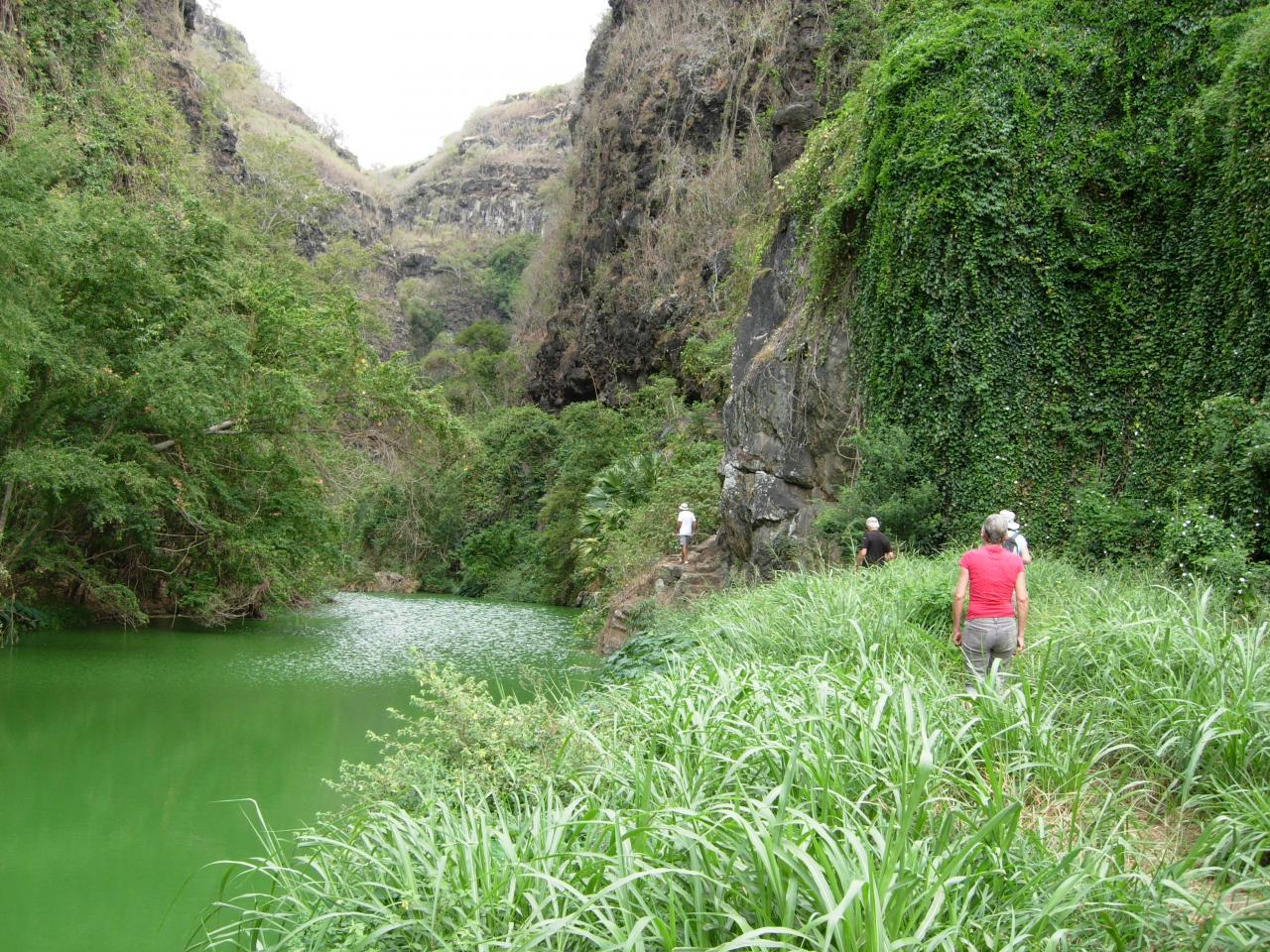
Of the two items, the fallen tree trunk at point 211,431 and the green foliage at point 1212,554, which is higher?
the fallen tree trunk at point 211,431

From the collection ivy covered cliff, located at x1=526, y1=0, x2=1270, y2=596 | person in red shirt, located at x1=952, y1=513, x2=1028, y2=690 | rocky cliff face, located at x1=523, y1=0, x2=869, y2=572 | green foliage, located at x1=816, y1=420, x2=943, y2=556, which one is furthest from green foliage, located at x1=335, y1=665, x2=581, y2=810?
rocky cliff face, located at x1=523, y1=0, x2=869, y2=572

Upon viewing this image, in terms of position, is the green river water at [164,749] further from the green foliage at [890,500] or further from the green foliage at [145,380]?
the green foliage at [890,500]

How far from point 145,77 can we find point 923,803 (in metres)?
23.6

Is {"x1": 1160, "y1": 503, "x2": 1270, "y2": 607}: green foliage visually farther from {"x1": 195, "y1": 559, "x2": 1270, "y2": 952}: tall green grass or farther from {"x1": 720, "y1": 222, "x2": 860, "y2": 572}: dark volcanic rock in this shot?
{"x1": 720, "y1": 222, "x2": 860, "y2": 572}: dark volcanic rock

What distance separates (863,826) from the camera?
3346mm

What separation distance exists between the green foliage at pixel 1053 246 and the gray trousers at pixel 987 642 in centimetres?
621

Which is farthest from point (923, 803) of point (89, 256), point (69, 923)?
point (89, 256)

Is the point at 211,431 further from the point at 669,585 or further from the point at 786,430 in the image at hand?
the point at 786,430

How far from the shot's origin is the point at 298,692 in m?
12.4

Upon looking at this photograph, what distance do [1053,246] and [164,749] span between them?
12237 millimetres

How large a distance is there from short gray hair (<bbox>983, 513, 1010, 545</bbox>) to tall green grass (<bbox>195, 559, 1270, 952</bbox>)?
2.64ft

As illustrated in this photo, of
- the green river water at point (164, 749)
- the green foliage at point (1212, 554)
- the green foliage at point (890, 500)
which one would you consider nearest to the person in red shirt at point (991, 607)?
the green foliage at point (1212, 554)

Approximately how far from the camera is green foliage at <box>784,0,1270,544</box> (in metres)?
11.2

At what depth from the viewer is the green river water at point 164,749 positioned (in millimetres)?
5609
